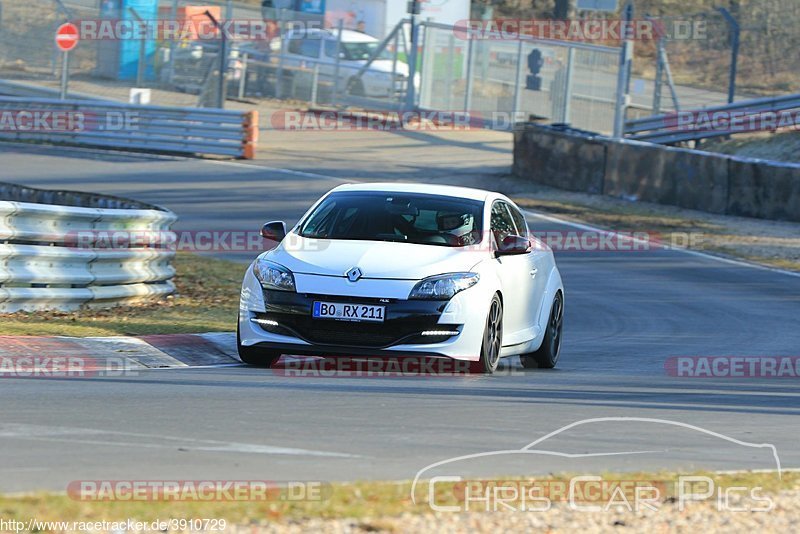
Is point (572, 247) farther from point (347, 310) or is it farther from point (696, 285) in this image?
point (347, 310)

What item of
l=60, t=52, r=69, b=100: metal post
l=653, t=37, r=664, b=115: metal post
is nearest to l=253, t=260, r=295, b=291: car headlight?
l=653, t=37, r=664, b=115: metal post

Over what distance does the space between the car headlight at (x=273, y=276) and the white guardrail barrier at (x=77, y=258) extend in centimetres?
303

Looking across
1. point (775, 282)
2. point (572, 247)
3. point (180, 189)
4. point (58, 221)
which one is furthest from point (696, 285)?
point (180, 189)

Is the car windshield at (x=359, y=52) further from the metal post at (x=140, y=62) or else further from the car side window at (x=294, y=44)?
the metal post at (x=140, y=62)

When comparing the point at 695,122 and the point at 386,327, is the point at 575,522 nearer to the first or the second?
the point at 386,327

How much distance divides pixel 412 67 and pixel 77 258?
26022 millimetres

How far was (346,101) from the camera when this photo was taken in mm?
39656

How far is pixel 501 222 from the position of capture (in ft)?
37.9

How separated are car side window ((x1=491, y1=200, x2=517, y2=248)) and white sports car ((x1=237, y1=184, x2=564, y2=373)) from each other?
0.02m

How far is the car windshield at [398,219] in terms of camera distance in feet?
35.6

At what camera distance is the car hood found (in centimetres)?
1007

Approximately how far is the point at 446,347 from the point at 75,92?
30.3 m
